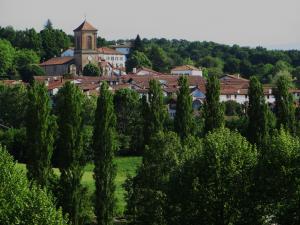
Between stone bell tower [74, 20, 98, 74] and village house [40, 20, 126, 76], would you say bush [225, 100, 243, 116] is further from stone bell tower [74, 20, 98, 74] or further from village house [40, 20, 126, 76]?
stone bell tower [74, 20, 98, 74]

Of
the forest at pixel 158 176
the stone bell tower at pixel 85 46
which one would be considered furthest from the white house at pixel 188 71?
the forest at pixel 158 176

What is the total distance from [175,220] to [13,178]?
25.1ft

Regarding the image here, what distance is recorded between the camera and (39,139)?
1606 inches

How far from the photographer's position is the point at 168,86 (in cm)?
11844

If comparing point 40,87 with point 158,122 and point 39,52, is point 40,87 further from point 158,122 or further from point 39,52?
point 39,52

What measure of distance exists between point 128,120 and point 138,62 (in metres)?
78.3

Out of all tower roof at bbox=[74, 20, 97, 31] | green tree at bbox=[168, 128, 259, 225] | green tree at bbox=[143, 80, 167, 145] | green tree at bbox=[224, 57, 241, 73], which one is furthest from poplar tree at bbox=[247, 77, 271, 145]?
green tree at bbox=[224, 57, 241, 73]

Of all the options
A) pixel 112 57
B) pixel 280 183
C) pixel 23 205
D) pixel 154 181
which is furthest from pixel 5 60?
pixel 23 205

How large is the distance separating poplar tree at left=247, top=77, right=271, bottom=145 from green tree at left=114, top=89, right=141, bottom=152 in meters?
23.9

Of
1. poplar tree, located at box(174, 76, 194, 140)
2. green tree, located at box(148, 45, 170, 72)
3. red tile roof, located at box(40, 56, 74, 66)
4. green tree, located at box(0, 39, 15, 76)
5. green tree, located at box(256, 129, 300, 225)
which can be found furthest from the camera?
green tree, located at box(148, 45, 170, 72)

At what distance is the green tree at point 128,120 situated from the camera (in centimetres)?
7525

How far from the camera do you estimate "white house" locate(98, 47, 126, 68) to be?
502ft

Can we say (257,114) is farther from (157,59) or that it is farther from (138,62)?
(157,59)

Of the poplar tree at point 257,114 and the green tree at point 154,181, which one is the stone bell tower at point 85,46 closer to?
the poplar tree at point 257,114
